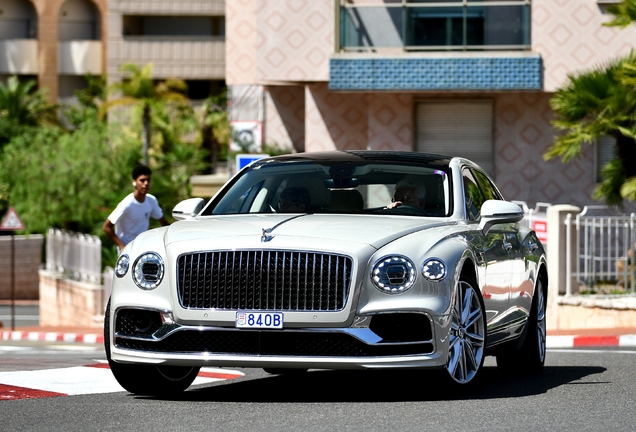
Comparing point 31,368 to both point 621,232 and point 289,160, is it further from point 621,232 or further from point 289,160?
point 621,232

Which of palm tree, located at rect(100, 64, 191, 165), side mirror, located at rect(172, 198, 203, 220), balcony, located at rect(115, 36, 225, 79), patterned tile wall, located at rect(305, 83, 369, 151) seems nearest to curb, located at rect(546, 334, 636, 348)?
side mirror, located at rect(172, 198, 203, 220)

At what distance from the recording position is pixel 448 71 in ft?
89.8

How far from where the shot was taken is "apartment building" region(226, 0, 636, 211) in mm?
27281

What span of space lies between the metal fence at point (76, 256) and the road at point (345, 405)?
84.1ft

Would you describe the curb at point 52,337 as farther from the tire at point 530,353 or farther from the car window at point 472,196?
the car window at point 472,196

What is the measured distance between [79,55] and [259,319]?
202ft

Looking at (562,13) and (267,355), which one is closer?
(267,355)

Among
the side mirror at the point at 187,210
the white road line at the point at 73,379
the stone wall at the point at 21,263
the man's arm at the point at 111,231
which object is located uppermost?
the side mirror at the point at 187,210

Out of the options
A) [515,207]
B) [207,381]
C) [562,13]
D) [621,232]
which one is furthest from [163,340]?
[562,13]

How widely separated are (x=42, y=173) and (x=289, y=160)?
41628 millimetres

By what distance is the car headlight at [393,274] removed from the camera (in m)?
8.33

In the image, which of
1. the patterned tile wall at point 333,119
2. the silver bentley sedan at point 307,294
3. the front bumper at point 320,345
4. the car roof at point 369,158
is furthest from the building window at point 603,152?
the front bumper at point 320,345

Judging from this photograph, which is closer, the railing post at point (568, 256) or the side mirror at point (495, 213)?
the side mirror at point (495, 213)

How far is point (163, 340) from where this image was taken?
8.61 metres
